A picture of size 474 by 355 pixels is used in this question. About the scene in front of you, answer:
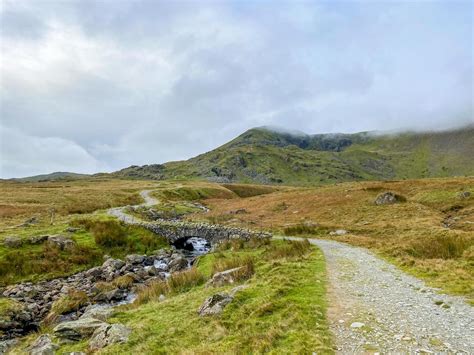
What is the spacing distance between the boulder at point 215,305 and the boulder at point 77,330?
4.79 metres

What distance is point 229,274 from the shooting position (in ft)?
74.7

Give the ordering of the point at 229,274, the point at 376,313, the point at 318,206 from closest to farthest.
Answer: the point at 376,313 → the point at 229,274 → the point at 318,206

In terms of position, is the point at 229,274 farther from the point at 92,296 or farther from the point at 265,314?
the point at 92,296

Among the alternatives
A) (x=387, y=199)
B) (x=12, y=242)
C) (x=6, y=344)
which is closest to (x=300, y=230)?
(x=387, y=199)

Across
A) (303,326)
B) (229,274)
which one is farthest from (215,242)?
(303,326)

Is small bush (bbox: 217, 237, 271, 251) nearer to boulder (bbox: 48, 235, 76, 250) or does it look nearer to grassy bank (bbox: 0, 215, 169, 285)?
grassy bank (bbox: 0, 215, 169, 285)

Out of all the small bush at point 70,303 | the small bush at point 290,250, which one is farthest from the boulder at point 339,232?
the small bush at point 70,303

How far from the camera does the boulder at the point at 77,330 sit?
50.9 feet

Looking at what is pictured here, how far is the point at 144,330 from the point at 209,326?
9.75ft

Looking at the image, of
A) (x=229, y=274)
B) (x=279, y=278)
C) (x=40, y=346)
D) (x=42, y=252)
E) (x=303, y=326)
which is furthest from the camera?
(x=42, y=252)

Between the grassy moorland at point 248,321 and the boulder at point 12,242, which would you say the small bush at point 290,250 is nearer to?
the grassy moorland at point 248,321

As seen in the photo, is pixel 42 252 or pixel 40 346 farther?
pixel 42 252

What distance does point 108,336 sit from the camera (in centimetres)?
1437

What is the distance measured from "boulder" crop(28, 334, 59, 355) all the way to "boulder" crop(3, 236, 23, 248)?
23.5 m
